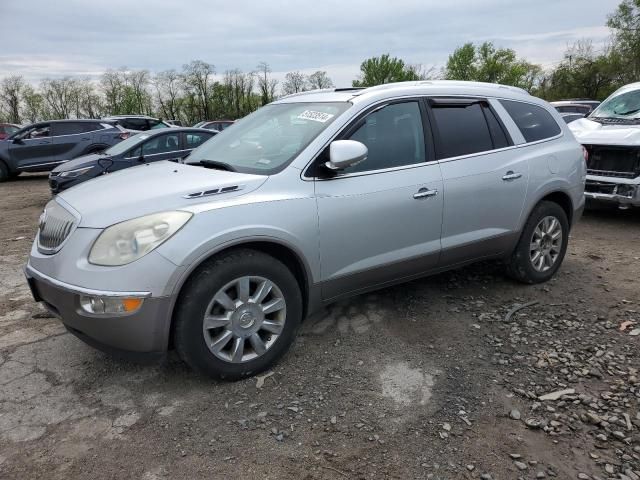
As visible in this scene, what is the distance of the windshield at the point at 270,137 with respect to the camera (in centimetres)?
326

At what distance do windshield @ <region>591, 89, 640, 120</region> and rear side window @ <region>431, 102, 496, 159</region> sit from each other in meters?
4.52

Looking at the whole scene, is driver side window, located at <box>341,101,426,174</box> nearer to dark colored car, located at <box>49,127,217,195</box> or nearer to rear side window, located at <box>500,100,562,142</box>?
rear side window, located at <box>500,100,562,142</box>

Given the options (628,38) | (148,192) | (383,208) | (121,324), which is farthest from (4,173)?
(628,38)

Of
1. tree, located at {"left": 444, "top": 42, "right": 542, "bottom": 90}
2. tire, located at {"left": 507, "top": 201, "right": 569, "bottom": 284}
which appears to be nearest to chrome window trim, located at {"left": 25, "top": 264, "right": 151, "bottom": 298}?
tire, located at {"left": 507, "top": 201, "right": 569, "bottom": 284}

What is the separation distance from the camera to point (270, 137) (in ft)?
11.8

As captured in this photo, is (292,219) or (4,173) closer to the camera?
(292,219)

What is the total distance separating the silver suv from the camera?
265cm

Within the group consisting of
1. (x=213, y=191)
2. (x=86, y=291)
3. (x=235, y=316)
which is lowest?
(x=235, y=316)

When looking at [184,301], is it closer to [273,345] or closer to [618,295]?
[273,345]

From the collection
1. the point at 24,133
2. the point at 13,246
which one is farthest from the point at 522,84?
the point at 13,246

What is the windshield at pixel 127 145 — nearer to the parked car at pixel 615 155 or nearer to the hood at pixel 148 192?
the hood at pixel 148 192

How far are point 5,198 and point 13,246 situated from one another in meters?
5.39

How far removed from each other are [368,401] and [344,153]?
1474 millimetres

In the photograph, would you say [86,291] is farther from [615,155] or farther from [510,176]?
[615,155]
